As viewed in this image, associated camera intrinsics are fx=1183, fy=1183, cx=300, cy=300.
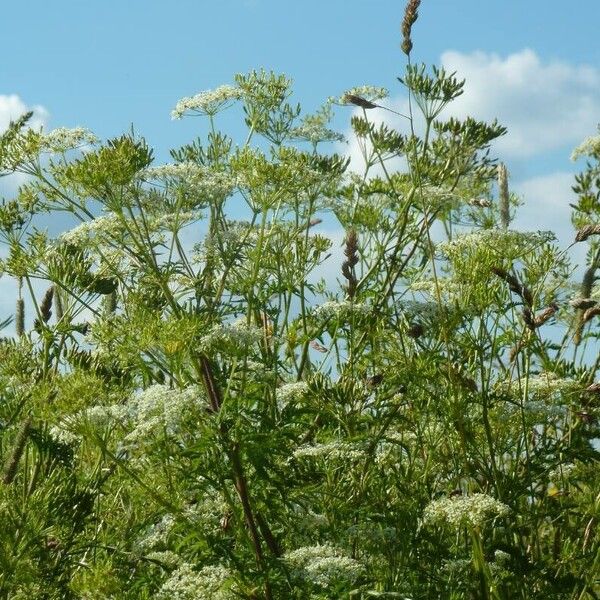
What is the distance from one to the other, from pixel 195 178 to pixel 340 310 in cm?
115

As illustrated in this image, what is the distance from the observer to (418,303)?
6.71 metres

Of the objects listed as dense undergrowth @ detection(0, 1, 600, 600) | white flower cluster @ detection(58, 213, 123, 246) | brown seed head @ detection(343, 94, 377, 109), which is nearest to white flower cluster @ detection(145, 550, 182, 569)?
dense undergrowth @ detection(0, 1, 600, 600)

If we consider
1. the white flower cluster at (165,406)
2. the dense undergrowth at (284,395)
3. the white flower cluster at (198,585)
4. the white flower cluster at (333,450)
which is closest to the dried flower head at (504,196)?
the dense undergrowth at (284,395)

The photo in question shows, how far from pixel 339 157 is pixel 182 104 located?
1126 mm

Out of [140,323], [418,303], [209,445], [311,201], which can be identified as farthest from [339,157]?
[209,445]

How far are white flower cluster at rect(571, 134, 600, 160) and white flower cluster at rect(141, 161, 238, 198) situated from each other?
11.5 ft

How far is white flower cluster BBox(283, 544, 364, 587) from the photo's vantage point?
4883 millimetres

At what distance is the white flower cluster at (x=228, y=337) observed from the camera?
5.21 meters

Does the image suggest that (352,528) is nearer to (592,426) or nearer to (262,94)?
(592,426)

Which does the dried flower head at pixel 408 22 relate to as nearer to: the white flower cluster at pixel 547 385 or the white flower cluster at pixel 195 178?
the white flower cluster at pixel 195 178

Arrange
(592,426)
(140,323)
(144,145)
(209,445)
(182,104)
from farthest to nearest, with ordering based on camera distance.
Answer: (182,104), (592,426), (144,145), (140,323), (209,445)

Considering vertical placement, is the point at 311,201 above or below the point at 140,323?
above

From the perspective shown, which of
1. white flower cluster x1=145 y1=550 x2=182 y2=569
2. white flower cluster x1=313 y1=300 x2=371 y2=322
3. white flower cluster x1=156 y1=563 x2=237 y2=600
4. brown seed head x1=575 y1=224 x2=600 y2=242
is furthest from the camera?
→ brown seed head x1=575 y1=224 x2=600 y2=242

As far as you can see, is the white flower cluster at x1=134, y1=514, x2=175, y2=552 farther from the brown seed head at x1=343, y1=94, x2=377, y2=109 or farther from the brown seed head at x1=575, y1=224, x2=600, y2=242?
the brown seed head at x1=343, y1=94, x2=377, y2=109
